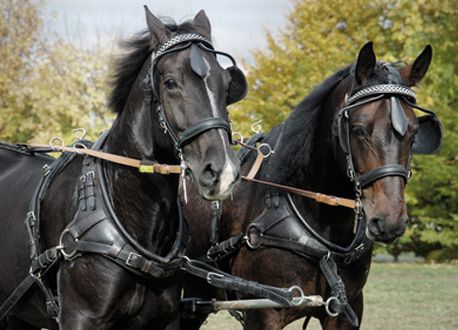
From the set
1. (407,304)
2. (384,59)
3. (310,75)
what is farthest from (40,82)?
(407,304)

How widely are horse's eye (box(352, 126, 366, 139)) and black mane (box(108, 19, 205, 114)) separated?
103cm

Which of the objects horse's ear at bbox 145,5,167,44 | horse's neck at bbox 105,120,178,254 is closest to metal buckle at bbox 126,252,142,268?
horse's neck at bbox 105,120,178,254

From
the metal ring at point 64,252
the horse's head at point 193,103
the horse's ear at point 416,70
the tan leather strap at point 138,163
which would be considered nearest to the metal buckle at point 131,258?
the metal ring at point 64,252

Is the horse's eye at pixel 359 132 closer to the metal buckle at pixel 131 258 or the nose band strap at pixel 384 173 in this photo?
the nose band strap at pixel 384 173

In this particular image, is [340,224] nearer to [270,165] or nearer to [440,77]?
[270,165]

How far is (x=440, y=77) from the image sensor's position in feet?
52.7

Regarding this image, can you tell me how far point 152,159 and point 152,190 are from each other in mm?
170

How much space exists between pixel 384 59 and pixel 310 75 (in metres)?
1.97

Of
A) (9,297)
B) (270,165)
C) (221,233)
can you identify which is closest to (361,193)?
(270,165)

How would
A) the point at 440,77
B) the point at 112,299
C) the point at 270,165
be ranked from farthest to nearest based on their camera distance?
1. the point at 440,77
2. the point at 270,165
3. the point at 112,299

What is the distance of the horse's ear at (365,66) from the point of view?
11.2ft

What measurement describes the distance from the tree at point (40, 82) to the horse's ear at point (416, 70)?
1470 centimetres

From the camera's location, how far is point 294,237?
3.77 meters

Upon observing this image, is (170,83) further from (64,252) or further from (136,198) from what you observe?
(64,252)
